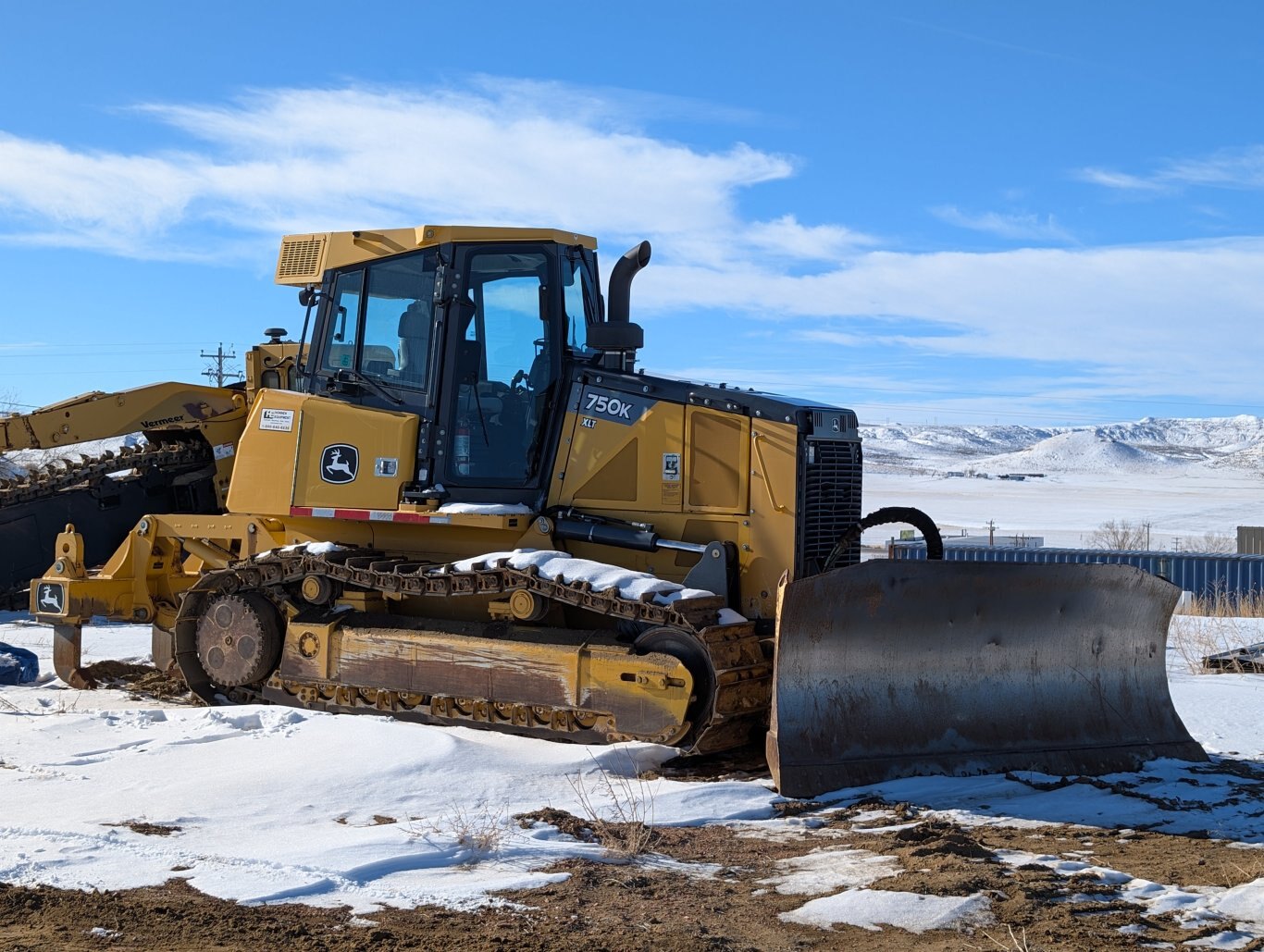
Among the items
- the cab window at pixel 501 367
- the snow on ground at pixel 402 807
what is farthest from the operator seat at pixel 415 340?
the snow on ground at pixel 402 807

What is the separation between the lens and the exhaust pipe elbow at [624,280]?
9312 millimetres

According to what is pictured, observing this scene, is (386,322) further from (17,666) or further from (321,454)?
(17,666)

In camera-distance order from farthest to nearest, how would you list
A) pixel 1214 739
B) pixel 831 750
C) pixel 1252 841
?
pixel 1214 739 → pixel 831 750 → pixel 1252 841

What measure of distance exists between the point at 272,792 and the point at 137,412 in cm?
628

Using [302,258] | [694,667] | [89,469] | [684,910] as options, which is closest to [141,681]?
[302,258]

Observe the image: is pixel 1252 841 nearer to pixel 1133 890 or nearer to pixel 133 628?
pixel 1133 890

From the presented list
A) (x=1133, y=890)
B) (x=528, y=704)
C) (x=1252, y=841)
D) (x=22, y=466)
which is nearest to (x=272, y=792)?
(x=528, y=704)

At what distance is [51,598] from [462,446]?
407 centimetres

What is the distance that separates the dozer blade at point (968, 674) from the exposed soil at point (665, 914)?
1.44 m

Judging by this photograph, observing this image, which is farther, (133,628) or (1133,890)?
(133,628)

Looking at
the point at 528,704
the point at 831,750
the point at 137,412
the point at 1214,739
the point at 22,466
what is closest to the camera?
the point at 831,750

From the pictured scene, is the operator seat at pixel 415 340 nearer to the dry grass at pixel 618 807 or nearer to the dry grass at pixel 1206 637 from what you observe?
the dry grass at pixel 618 807

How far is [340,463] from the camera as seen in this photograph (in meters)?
9.59

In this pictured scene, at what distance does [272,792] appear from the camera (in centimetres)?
686
